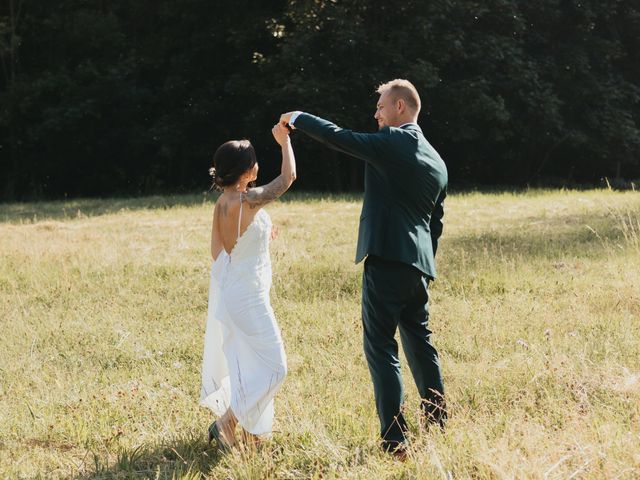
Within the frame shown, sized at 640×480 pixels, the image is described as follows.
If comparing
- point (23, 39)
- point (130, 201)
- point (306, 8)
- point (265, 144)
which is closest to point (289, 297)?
point (130, 201)

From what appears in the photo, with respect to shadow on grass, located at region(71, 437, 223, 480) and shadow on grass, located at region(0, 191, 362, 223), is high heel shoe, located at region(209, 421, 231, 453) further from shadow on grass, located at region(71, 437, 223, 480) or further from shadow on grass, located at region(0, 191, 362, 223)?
shadow on grass, located at region(0, 191, 362, 223)

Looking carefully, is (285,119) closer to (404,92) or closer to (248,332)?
(404,92)

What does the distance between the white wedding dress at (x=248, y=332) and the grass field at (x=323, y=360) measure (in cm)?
29

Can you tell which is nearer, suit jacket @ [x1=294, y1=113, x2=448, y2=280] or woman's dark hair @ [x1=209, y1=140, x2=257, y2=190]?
suit jacket @ [x1=294, y1=113, x2=448, y2=280]

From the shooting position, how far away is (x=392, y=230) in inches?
167

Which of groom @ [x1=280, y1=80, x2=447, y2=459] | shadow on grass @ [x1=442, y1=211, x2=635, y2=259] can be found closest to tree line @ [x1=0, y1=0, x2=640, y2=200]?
shadow on grass @ [x1=442, y1=211, x2=635, y2=259]

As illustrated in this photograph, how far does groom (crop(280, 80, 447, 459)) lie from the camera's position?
13.8 ft

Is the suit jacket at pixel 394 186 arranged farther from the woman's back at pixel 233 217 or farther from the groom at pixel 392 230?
the woman's back at pixel 233 217

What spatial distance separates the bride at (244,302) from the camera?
14.5 ft

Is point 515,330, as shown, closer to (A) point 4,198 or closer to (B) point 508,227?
(B) point 508,227

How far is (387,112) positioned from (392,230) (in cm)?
69

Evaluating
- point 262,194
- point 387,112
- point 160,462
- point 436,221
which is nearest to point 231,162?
point 262,194

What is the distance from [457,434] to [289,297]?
4432mm

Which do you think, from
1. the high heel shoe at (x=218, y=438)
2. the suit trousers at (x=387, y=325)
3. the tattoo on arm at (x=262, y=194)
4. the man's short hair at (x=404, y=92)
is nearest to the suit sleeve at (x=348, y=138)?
the man's short hair at (x=404, y=92)
